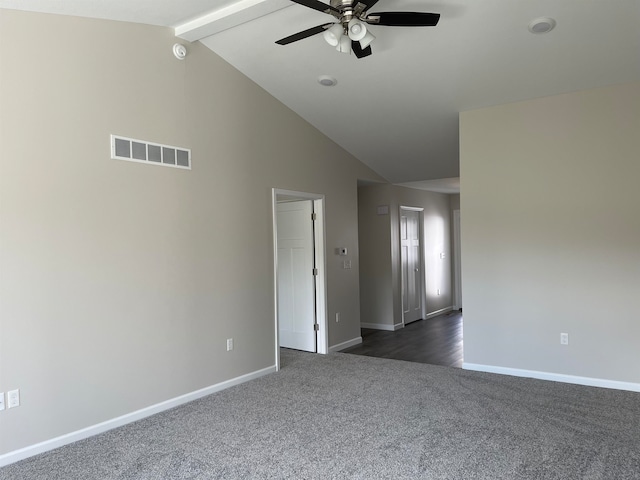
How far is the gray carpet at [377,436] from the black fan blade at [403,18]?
2623mm

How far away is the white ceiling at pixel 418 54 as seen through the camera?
Answer: 3244 millimetres

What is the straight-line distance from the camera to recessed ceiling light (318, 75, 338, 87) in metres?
4.34

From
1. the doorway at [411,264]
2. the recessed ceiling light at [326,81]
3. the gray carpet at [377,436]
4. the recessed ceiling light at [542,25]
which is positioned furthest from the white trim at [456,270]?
the recessed ceiling light at [542,25]

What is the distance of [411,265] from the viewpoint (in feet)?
25.5

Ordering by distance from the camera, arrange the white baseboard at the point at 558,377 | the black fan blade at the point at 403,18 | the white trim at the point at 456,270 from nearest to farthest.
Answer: the black fan blade at the point at 403,18
the white baseboard at the point at 558,377
the white trim at the point at 456,270

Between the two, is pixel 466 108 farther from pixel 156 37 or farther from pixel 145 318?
pixel 145 318

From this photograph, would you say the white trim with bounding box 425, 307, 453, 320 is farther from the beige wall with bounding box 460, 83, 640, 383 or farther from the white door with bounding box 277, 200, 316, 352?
the beige wall with bounding box 460, 83, 640, 383

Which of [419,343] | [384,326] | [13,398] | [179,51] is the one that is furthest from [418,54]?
[384,326]

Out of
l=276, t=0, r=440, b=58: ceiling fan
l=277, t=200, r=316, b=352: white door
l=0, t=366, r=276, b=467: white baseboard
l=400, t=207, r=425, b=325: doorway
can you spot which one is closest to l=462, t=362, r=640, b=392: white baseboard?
l=277, t=200, r=316, b=352: white door

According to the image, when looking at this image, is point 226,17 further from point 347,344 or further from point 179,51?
point 347,344

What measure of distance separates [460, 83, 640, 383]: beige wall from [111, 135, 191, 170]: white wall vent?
2.79 metres

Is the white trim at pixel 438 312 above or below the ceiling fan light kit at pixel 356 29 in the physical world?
below

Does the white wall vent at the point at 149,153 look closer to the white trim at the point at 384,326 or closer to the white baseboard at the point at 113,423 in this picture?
the white baseboard at the point at 113,423

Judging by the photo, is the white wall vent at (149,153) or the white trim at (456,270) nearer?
the white wall vent at (149,153)
